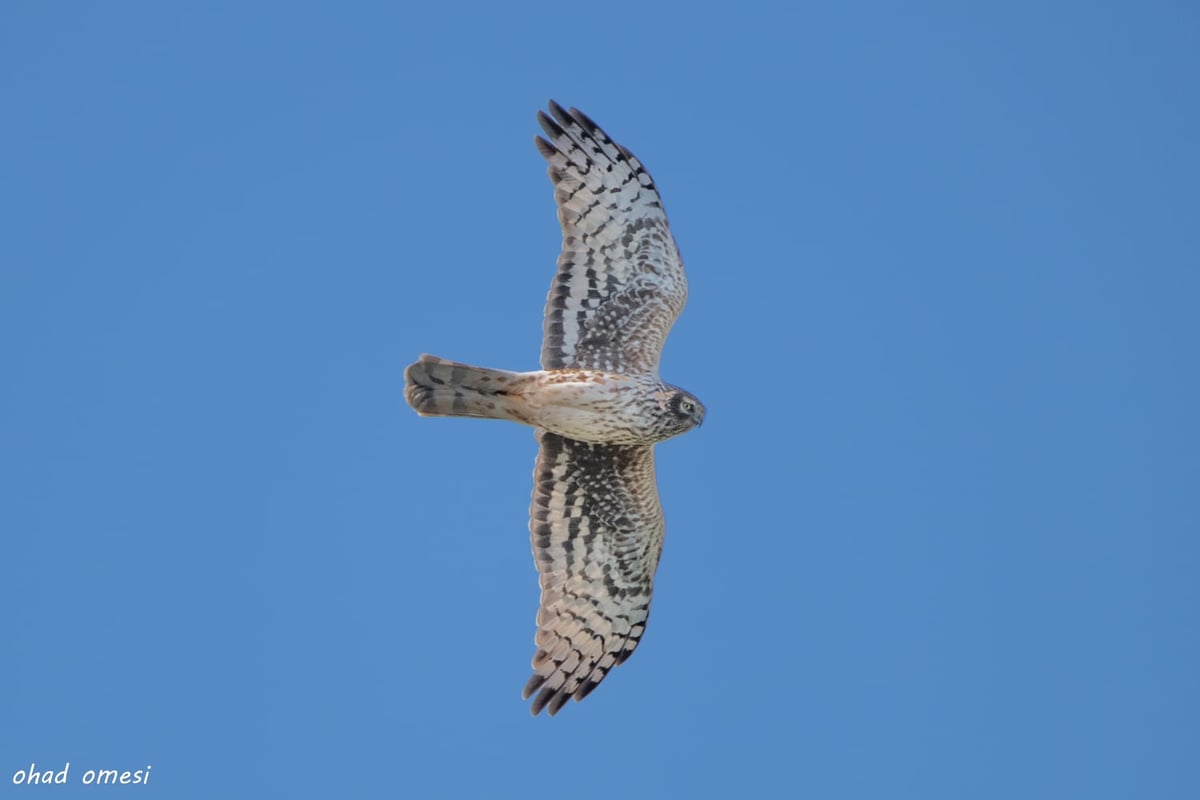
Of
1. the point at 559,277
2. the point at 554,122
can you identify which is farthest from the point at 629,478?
the point at 554,122

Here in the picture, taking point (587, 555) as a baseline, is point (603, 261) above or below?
above

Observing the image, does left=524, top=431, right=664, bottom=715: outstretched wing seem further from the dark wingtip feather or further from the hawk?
the dark wingtip feather

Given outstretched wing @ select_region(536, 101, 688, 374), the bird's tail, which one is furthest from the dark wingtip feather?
the bird's tail

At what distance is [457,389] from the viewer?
36.6ft

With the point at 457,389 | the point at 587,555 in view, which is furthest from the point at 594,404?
the point at 587,555

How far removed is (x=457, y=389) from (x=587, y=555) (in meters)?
1.49

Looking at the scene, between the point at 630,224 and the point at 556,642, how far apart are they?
277 centimetres

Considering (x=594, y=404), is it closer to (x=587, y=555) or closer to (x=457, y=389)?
(x=457, y=389)

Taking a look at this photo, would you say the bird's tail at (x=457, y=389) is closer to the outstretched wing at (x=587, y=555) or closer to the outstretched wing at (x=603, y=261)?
the outstretched wing at (x=603, y=261)

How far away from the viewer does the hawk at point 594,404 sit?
11289 mm

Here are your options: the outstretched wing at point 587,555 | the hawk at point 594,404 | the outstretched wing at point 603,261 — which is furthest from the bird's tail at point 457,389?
the outstretched wing at point 587,555

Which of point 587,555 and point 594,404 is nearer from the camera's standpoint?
point 594,404

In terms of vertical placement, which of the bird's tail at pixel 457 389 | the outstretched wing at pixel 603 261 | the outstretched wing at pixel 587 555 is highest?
the outstretched wing at pixel 603 261

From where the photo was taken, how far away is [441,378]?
11117mm
